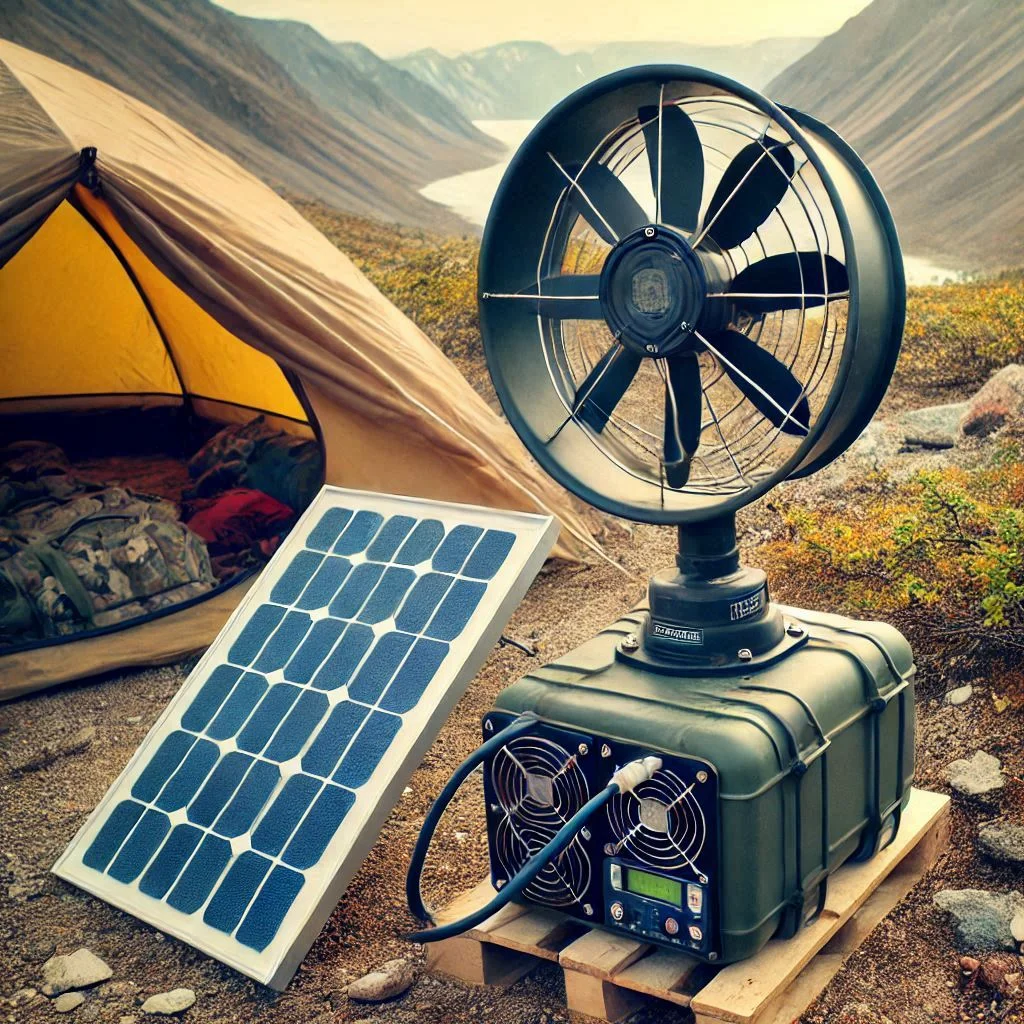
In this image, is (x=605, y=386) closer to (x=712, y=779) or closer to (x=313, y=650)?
(x=712, y=779)

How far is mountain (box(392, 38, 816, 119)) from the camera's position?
1279cm

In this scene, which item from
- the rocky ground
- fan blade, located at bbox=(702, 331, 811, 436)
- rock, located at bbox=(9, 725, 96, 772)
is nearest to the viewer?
fan blade, located at bbox=(702, 331, 811, 436)

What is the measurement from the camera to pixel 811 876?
8.30 feet

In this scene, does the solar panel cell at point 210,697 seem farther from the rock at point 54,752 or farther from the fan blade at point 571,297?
the fan blade at point 571,297

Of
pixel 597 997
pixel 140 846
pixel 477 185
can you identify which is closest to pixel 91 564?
pixel 140 846

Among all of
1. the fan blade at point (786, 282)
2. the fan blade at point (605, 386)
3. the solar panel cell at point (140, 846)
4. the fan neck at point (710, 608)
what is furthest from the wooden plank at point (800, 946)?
the solar panel cell at point (140, 846)

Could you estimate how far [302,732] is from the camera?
3.15m

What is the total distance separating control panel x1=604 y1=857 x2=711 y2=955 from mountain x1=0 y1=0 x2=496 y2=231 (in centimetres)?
1202

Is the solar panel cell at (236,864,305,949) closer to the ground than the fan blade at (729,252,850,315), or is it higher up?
closer to the ground

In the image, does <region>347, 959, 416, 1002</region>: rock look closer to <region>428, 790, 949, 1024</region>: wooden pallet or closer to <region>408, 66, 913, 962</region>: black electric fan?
<region>428, 790, 949, 1024</region>: wooden pallet

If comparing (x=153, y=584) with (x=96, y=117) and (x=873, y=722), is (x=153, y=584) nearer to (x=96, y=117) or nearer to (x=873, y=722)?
(x=96, y=117)

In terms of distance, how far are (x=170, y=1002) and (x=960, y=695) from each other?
255 centimetres

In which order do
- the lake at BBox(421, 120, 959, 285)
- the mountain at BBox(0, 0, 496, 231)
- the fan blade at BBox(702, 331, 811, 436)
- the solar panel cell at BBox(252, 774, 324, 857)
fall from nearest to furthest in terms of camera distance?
the fan blade at BBox(702, 331, 811, 436), the solar panel cell at BBox(252, 774, 324, 857), the mountain at BBox(0, 0, 496, 231), the lake at BBox(421, 120, 959, 285)

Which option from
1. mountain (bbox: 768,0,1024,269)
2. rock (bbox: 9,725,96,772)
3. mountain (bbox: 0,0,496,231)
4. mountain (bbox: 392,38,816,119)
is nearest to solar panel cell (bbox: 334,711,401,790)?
rock (bbox: 9,725,96,772)
